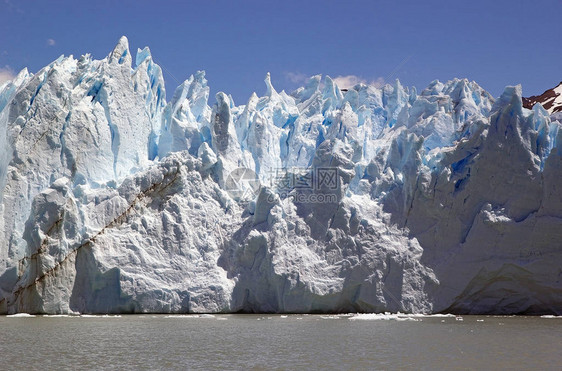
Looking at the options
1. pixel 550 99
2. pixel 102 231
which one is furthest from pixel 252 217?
pixel 550 99

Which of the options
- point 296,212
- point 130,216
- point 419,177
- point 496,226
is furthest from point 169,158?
point 496,226

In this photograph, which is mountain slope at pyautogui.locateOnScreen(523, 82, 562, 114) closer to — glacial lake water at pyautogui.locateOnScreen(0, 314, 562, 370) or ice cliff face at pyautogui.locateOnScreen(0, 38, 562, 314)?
ice cliff face at pyautogui.locateOnScreen(0, 38, 562, 314)

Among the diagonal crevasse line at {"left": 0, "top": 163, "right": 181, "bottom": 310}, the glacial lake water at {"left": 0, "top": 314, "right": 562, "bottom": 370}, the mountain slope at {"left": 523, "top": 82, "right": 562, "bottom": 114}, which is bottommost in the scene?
the glacial lake water at {"left": 0, "top": 314, "right": 562, "bottom": 370}

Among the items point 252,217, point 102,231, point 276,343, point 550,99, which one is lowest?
point 276,343

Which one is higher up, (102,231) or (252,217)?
(252,217)

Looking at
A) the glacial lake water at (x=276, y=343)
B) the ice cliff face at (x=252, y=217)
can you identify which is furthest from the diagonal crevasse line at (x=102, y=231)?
the glacial lake water at (x=276, y=343)

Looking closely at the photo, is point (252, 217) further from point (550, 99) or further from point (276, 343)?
point (550, 99)

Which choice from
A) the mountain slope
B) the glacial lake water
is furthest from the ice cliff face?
the mountain slope
